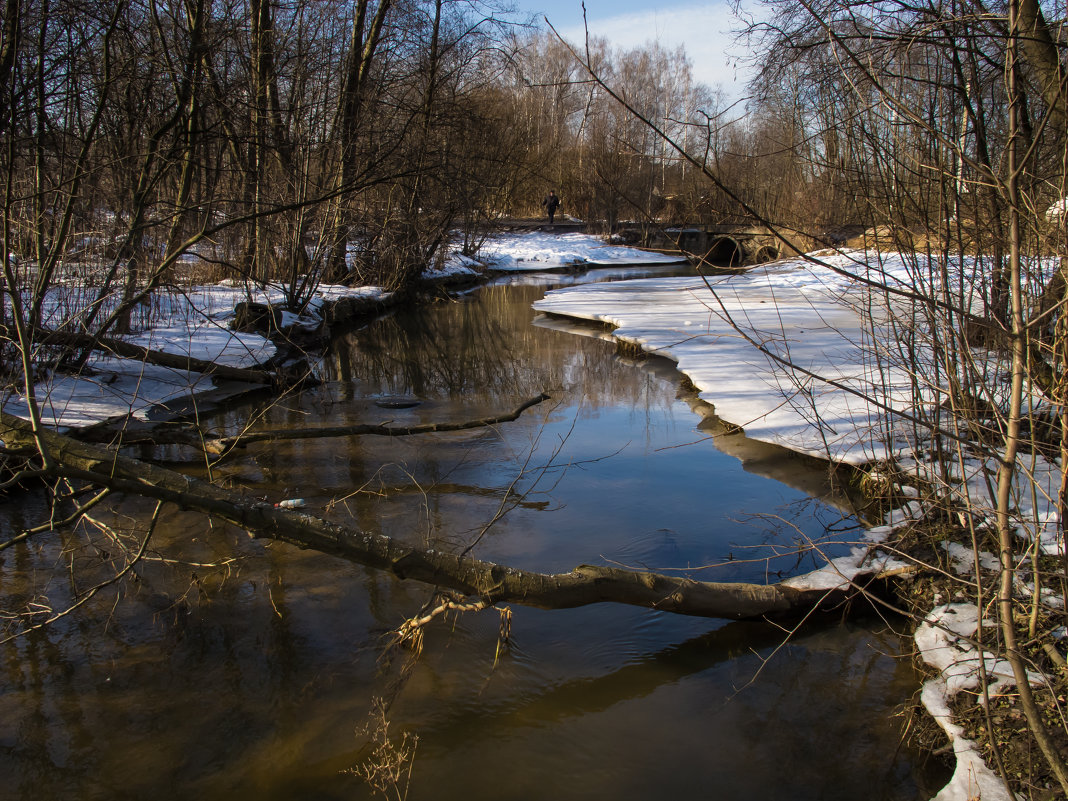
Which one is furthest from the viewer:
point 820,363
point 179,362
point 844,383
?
point 820,363

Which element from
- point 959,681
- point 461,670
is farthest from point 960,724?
point 461,670

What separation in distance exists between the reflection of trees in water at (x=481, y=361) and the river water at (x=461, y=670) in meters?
3.04

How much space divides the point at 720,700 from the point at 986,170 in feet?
8.38

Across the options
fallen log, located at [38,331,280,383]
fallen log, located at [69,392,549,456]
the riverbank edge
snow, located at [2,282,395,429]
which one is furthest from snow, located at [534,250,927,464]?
fallen log, located at [38,331,280,383]

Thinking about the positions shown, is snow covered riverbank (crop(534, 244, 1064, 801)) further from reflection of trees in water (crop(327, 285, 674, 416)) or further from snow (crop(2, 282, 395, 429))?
snow (crop(2, 282, 395, 429))

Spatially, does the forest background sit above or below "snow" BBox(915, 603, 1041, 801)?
above

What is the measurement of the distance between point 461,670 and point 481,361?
25.1 feet

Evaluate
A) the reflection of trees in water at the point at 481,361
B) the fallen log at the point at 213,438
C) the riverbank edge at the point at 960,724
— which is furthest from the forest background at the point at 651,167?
the reflection of trees in water at the point at 481,361

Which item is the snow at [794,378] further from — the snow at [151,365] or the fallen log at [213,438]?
the fallen log at [213,438]

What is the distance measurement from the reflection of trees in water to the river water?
3.04 meters

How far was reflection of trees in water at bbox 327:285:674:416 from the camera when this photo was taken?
9.18 meters

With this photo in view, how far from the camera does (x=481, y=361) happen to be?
11070 millimetres

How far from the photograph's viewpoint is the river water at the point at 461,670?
10.0 ft

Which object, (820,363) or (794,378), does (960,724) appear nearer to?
(794,378)
